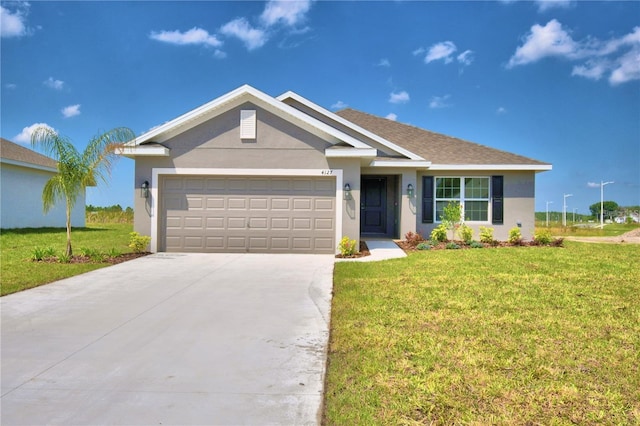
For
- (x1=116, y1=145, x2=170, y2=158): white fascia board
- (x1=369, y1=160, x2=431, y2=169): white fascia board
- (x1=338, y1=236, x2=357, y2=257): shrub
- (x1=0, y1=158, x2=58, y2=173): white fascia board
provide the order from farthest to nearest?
(x1=0, y1=158, x2=58, y2=173): white fascia board → (x1=369, y1=160, x2=431, y2=169): white fascia board → (x1=116, y1=145, x2=170, y2=158): white fascia board → (x1=338, y1=236, x2=357, y2=257): shrub

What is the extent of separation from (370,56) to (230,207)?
32.3 ft

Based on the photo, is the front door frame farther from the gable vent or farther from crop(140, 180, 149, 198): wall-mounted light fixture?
crop(140, 180, 149, 198): wall-mounted light fixture

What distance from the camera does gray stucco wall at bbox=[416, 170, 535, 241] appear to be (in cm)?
1485

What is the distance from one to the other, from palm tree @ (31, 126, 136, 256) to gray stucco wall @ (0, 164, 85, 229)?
397 inches

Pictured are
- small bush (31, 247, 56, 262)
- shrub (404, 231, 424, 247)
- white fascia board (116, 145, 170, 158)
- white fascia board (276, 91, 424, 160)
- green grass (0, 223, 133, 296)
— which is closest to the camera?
green grass (0, 223, 133, 296)

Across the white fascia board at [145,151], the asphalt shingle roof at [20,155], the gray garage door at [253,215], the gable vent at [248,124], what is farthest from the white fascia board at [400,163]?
the asphalt shingle roof at [20,155]

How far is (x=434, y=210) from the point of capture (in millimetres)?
14969

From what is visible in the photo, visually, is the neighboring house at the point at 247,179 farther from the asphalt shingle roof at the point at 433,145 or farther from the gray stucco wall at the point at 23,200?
the gray stucco wall at the point at 23,200

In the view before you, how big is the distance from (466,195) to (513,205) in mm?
1802

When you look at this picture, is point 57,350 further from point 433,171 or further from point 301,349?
point 433,171

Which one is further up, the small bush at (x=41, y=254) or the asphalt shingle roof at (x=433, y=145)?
the asphalt shingle roof at (x=433, y=145)

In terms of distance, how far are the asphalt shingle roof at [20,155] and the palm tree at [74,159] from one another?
970 centimetres

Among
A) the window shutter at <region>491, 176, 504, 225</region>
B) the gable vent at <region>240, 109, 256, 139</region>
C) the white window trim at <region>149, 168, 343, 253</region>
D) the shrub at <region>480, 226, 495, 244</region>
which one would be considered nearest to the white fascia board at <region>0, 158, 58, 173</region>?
the white window trim at <region>149, 168, 343, 253</region>

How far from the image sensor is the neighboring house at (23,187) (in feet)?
59.7
